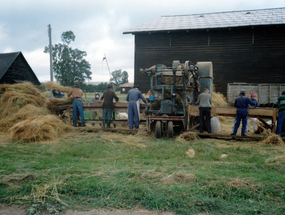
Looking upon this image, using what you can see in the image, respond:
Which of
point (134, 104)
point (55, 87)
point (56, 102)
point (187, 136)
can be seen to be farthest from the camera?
point (55, 87)

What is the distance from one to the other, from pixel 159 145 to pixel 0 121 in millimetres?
7064

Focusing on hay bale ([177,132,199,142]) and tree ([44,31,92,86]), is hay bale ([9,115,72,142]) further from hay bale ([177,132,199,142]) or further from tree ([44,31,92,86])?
tree ([44,31,92,86])

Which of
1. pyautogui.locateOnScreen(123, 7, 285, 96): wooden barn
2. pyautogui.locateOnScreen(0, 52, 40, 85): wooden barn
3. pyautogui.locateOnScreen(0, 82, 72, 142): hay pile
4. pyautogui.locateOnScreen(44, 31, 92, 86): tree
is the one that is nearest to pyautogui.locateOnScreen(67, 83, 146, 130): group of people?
pyautogui.locateOnScreen(0, 82, 72, 142): hay pile

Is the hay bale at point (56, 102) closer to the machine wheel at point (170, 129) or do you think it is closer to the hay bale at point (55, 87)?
the hay bale at point (55, 87)

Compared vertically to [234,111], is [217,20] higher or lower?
higher

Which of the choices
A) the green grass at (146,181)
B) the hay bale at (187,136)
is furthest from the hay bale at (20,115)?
the hay bale at (187,136)

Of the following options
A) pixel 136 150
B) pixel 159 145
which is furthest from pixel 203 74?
pixel 136 150

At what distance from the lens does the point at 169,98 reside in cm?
915

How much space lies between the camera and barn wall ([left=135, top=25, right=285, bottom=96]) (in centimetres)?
1875

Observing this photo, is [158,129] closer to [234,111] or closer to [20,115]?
[234,111]

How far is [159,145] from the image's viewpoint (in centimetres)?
705

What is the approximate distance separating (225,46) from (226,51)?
0.42 metres

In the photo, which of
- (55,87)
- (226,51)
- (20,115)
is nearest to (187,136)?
(20,115)

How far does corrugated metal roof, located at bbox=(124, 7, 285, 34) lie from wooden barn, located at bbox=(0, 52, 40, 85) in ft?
32.8
